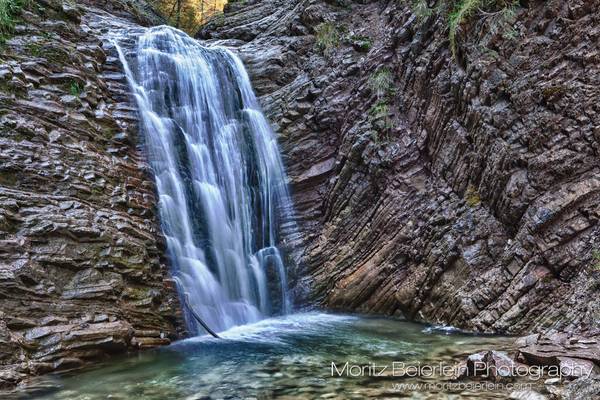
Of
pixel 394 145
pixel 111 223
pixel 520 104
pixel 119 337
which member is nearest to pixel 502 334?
pixel 520 104

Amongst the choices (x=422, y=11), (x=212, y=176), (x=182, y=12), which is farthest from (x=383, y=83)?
(x=182, y=12)

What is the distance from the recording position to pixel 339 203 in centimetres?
1045

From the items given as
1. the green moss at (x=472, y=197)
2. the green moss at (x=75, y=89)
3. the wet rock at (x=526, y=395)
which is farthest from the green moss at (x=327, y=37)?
the wet rock at (x=526, y=395)

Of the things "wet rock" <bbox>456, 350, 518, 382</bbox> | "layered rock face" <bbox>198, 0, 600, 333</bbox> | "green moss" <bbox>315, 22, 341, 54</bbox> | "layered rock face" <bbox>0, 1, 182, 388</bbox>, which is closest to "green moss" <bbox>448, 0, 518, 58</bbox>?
"layered rock face" <bbox>198, 0, 600, 333</bbox>

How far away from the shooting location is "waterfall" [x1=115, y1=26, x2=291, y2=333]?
909 centimetres

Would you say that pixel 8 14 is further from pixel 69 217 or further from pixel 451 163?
pixel 451 163

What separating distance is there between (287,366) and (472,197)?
464 cm

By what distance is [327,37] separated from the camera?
12.7m

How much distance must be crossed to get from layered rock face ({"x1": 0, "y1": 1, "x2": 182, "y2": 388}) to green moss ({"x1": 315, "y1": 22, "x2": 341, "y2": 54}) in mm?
5574

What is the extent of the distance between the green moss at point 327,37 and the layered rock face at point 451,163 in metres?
0.04

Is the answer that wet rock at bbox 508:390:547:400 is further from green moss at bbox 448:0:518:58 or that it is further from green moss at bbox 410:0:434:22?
green moss at bbox 410:0:434:22

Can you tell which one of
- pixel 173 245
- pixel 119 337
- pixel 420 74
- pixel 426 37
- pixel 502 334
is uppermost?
pixel 426 37

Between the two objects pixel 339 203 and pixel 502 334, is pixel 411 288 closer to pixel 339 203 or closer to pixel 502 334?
pixel 502 334

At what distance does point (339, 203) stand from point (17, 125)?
258 inches
